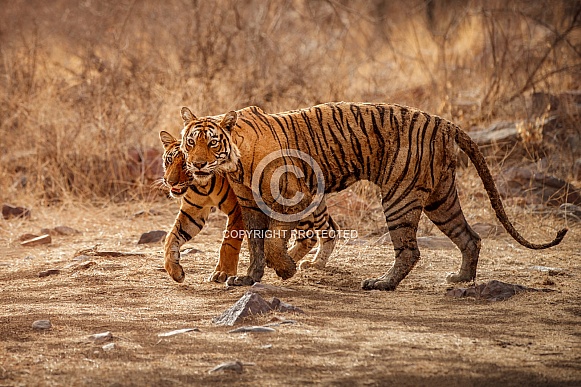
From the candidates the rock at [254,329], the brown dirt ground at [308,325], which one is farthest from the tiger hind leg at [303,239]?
the rock at [254,329]

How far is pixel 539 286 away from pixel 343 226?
2412 millimetres

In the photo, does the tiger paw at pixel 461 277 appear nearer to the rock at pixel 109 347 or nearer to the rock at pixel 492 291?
the rock at pixel 492 291

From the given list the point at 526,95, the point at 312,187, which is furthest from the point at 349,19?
the point at 312,187

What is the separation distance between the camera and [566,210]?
7.83 metres

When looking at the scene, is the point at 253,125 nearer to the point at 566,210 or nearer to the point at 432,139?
the point at 432,139

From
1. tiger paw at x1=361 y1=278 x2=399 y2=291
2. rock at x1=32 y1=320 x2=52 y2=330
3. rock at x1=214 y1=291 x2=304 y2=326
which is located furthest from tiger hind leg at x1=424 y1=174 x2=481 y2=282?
rock at x1=32 y1=320 x2=52 y2=330

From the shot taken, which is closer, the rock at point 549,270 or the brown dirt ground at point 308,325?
the brown dirt ground at point 308,325

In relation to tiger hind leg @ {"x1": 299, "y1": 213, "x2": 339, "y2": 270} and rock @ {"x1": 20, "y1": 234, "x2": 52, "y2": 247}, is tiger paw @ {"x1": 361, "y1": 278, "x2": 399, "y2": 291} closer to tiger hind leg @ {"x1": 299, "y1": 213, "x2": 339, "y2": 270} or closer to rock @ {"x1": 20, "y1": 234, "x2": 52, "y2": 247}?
tiger hind leg @ {"x1": 299, "y1": 213, "x2": 339, "y2": 270}

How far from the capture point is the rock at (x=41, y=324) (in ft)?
15.3

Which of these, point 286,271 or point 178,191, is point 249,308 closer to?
point 286,271

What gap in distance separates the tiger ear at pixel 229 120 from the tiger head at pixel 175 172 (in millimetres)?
462

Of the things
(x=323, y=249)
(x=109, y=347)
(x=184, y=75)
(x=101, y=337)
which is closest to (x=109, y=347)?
(x=109, y=347)

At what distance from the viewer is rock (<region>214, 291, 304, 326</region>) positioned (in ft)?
15.5

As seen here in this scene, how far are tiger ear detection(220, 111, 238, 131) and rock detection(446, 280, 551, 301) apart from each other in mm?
1657
